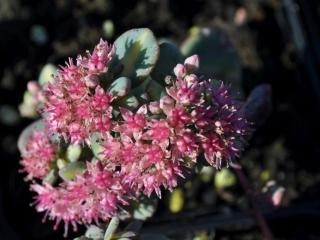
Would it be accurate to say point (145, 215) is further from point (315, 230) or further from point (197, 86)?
point (315, 230)

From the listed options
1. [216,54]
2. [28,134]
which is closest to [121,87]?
[28,134]

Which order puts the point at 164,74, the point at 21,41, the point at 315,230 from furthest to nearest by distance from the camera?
the point at 21,41 → the point at 315,230 → the point at 164,74

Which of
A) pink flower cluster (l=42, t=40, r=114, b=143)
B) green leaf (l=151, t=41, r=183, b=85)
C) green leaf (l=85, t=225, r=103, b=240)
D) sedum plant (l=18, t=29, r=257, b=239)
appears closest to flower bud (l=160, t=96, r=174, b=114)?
sedum plant (l=18, t=29, r=257, b=239)

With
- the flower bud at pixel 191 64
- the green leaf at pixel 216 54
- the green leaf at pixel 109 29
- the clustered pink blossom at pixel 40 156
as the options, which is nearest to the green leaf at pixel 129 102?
the flower bud at pixel 191 64

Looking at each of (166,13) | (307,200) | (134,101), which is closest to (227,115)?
(134,101)

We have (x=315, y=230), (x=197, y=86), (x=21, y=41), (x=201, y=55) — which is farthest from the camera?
(x=21, y=41)

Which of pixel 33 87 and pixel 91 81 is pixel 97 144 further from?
pixel 33 87
